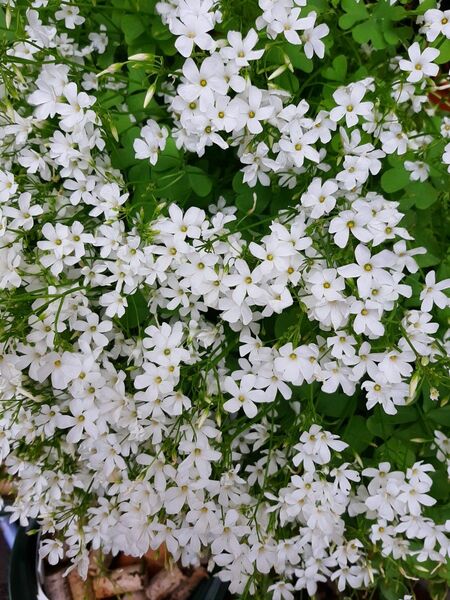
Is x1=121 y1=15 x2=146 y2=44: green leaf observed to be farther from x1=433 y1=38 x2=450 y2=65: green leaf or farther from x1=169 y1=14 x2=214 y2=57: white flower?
x1=433 y1=38 x2=450 y2=65: green leaf

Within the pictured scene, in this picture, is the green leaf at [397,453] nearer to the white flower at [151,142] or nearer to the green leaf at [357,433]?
the green leaf at [357,433]

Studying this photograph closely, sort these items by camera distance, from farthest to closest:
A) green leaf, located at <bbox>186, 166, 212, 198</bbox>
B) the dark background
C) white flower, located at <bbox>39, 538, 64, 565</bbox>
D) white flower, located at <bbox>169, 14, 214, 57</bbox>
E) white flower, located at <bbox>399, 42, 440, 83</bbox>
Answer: the dark background, white flower, located at <bbox>39, 538, 64, 565</bbox>, green leaf, located at <bbox>186, 166, 212, 198</bbox>, white flower, located at <bbox>399, 42, 440, 83</bbox>, white flower, located at <bbox>169, 14, 214, 57</bbox>

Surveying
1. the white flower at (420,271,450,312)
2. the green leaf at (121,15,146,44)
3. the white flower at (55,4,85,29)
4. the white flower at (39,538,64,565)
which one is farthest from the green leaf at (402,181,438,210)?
the white flower at (39,538,64,565)

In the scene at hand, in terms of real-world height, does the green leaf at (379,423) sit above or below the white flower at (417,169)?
below

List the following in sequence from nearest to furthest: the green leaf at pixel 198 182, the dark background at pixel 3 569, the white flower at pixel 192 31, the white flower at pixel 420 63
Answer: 1. the white flower at pixel 192 31
2. the white flower at pixel 420 63
3. the green leaf at pixel 198 182
4. the dark background at pixel 3 569

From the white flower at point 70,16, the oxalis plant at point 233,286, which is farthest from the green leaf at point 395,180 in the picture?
the white flower at point 70,16

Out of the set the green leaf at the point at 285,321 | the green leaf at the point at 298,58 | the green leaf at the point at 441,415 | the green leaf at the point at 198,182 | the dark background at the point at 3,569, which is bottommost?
the dark background at the point at 3,569

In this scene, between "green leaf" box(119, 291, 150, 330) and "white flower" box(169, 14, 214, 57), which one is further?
"green leaf" box(119, 291, 150, 330)

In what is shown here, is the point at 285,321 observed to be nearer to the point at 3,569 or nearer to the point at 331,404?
the point at 331,404

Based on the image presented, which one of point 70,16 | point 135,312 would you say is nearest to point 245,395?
point 135,312

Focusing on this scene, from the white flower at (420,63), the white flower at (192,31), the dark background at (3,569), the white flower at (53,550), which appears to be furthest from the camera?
the dark background at (3,569)
